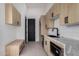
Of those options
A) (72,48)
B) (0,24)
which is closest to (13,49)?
(0,24)

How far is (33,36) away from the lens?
873 centimetres

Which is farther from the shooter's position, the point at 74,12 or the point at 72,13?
the point at 72,13

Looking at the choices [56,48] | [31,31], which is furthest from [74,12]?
[31,31]

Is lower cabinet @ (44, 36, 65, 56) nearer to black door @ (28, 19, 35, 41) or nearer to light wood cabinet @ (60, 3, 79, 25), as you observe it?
light wood cabinet @ (60, 3, 79, 25)

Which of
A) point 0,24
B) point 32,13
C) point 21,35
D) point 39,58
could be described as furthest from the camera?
point 32,13

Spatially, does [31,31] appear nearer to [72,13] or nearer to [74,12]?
[72,13]

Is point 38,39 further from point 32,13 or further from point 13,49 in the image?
point 13,49

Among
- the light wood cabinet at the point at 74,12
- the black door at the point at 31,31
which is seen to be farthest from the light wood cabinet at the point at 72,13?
the black door at the point at 31,31

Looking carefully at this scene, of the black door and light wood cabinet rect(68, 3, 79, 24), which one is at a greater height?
light wood cabinet rect(68, 3, 79, 24)

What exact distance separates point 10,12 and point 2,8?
2.17ft

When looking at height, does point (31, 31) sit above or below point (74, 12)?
below

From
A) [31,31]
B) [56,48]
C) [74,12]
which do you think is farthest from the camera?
[31,31]

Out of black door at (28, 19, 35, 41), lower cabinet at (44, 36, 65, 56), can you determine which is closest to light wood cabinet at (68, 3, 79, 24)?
lower cabinet at (44, 36, 65, 56)

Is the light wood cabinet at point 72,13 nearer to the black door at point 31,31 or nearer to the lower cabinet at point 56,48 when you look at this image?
the lower cabinet at point 56,48
